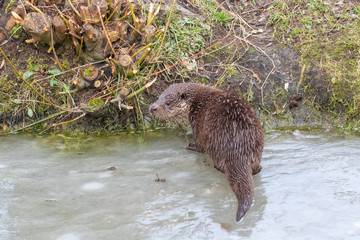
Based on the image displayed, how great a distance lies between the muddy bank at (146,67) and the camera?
13.8 feet

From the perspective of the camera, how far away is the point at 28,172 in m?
3.39

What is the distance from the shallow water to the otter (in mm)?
131

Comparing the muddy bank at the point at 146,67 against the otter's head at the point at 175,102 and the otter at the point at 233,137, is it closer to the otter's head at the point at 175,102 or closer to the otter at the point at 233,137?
the otter's head at the point at 175,102

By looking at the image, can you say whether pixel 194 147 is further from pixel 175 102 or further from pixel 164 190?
pixel 164 190

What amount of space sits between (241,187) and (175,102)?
133 cm

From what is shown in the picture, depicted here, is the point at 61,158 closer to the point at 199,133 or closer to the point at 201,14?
the point at 199,133

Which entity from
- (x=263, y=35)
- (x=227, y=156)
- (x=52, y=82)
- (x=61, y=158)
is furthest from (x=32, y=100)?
(x=263, y=35)

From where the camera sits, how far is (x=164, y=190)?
310cm

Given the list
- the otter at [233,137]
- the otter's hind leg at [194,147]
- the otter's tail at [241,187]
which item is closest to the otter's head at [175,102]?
the otter at [233,137]

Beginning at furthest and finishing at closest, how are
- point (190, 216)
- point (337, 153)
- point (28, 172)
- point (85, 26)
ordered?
point (85, 26)
point (337, 153)
point (28, 172)
point (190, 216)

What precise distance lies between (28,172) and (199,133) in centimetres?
139

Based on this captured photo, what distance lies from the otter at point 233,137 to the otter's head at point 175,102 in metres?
0.18

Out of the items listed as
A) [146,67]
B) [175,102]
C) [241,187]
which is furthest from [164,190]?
[146,67]

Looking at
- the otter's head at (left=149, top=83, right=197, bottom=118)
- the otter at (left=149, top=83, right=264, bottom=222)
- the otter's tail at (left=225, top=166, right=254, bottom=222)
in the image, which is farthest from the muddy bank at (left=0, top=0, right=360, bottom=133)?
the otter's tail at (left=225, top=166, right=254, bottom=222)
